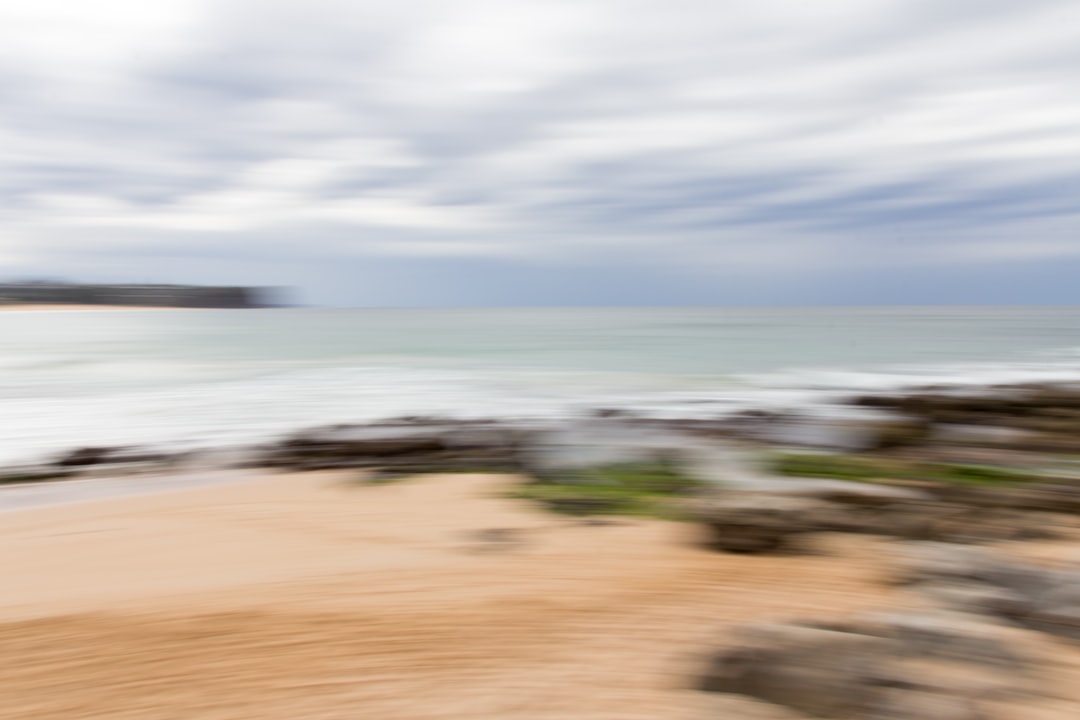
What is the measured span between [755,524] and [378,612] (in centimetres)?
165

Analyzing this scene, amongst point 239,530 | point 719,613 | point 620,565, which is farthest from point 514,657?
point 239,530

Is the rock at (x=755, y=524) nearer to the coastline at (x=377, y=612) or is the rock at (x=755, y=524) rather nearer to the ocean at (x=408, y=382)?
the coastline at (x=377, y=612)

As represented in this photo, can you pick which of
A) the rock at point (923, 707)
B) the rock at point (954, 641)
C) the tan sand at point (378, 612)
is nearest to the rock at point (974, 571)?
the tan sand at point (378, 612)

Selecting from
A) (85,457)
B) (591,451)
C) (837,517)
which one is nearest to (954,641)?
(837,517)

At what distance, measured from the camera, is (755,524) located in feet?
10.9

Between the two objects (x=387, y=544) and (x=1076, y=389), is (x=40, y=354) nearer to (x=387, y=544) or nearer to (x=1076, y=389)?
(x=387, y=544)

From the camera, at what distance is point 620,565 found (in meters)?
3.19

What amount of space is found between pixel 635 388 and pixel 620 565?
968cm

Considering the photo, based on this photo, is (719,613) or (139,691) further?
(719,613)

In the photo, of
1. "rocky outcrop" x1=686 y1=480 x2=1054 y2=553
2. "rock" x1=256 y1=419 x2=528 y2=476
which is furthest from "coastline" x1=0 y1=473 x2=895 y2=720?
"rock" x1=256 y1=419 x2=528 y2=476

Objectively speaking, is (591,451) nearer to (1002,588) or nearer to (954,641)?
(1002,588)

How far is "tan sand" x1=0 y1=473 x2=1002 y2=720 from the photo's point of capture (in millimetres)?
2045

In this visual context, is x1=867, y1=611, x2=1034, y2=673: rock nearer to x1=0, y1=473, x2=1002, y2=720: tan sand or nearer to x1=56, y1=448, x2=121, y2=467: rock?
x1=0, y1=473, x2=1002, y2=720: tan sand

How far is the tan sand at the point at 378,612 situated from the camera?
6.71ft
